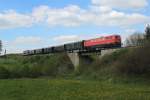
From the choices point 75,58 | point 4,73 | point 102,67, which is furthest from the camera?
point 75,58

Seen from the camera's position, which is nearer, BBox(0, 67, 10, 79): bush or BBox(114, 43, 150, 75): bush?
BBox(114, 43, 150, 75): bush

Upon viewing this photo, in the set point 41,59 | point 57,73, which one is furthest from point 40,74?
point 41,59

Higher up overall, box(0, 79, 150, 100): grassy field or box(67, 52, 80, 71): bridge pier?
box(67, 52, 80, 71): bridge pier

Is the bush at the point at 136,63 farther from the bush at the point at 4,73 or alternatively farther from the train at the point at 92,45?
the bush at the point at 4,73

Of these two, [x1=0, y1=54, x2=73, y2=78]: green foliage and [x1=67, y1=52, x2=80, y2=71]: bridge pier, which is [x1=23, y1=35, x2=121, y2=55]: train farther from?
[x1=0, y1=54, x2=73, y2=78]: green foliage

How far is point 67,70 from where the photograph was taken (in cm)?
8644

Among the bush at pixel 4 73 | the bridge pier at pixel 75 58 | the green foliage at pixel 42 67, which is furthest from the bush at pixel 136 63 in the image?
the bridge pier at pixel 75 58

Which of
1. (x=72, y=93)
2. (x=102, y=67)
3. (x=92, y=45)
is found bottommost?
(x=72, y=93)

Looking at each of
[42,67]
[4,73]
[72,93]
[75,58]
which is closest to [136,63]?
[72,93]

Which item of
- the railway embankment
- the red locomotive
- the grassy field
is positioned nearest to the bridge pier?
the railway embankment

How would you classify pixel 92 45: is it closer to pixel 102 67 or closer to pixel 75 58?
pixel 75 58

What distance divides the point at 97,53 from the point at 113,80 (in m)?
23.0

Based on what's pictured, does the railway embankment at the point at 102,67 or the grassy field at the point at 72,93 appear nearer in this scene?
the grassy field at the point at 72,93

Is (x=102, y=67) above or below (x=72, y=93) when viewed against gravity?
above
